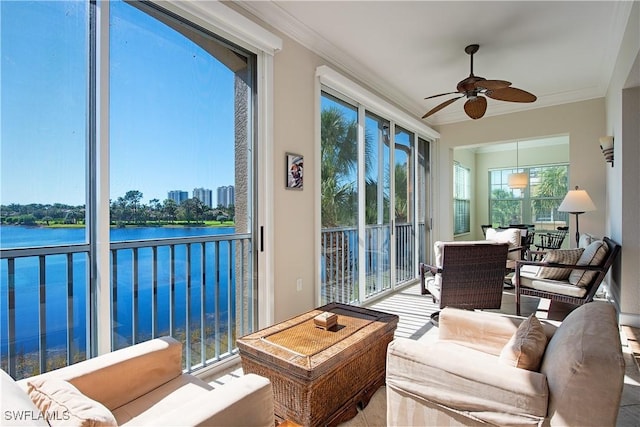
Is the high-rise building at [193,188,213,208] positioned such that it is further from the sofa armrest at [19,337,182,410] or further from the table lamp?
the table lamp

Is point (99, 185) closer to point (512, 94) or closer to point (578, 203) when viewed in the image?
point (512, 94)

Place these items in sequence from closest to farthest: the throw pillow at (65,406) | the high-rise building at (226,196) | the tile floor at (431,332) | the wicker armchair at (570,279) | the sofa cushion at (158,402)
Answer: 1. the throw pillow at (65,406)
2. the sofa cushion at (158,402)
3. the tile floor at (431,332)
4. the high-rise building at (226,196)
5. the wicker armchair at (570,279)

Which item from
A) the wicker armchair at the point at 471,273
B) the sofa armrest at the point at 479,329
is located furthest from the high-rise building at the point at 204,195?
the wicker armchair at the point at 471,273

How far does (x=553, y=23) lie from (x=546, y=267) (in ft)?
7.55

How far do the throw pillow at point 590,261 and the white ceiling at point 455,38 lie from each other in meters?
2.01

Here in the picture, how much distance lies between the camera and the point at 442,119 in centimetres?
611

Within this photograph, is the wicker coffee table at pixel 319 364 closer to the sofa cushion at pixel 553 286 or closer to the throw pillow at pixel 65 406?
the throw pillow at pixel 65 406

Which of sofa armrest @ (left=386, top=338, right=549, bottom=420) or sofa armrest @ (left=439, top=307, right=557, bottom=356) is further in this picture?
sofa armrest @ (left=439, top=307, right=557, bottom=356)

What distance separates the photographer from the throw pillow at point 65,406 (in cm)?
93

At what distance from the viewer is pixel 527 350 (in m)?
1.34

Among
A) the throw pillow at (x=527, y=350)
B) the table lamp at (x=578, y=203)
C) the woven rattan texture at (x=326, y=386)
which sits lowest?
the woven rattan texture at (x=326, y=386)

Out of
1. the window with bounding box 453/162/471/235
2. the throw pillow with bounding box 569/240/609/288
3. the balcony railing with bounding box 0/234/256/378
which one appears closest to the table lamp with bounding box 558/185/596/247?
the throw pillow with bounding box 569/240/609/288

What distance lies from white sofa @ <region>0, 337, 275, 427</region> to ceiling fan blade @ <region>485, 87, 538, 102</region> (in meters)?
3.37

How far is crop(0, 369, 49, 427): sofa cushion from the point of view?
77cm
